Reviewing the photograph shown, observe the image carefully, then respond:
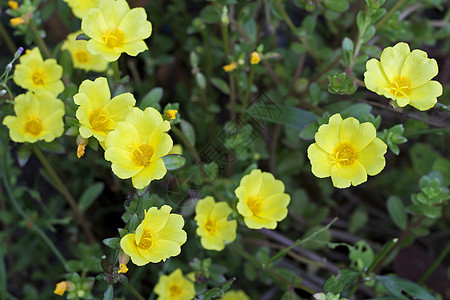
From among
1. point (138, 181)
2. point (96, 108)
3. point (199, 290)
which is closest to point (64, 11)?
point (96, 108)

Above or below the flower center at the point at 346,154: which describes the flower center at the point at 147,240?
above

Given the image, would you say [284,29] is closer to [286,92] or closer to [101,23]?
[286,92]

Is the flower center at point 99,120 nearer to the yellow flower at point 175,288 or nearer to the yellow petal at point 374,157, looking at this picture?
the yellow flower at point 175,288

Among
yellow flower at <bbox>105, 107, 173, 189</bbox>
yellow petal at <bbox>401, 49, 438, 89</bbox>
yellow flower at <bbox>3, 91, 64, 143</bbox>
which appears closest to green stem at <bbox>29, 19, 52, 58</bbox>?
yellow flower at <bbox>3, 91, 64, 143</bbox>

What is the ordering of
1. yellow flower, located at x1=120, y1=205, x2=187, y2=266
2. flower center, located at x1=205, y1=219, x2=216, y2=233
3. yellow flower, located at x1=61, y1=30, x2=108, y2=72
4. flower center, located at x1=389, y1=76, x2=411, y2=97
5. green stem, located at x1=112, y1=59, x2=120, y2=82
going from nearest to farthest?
yellow flower, located at x1=120, y1=205, x2=187, y2=266 < flower center, located at x1=389, y1=76, x2=411, y2=97 < green stem, located at x1=112, y1=59, x2=120, y2=82 < flower center, located at x1=205, y1=219, x2=216, y2=233 < yellow flower, located at x1=61, y1=30, x2=108, y2=72

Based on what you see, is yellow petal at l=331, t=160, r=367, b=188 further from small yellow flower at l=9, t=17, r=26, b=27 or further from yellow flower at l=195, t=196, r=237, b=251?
small yellow flower at l=9, t=17, r=26, b=27

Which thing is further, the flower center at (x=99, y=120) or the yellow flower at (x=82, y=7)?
the yellow flower at (x=82, y=7)

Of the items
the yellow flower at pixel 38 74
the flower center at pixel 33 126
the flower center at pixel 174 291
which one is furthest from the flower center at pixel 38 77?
the flower center at pixel 174 291
